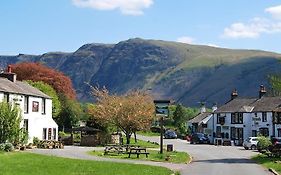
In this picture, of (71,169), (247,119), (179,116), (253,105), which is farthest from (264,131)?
(71,169)

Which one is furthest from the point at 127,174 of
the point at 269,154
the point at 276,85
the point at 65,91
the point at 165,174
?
the point at 65,91

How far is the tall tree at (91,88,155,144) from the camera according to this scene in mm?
67625

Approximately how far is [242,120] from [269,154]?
3806cm

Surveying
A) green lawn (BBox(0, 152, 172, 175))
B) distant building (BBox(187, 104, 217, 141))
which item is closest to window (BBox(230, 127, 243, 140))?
distant building (BBox(187, 104, 217, 141))

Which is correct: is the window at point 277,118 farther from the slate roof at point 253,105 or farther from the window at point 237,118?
the window at point 237,118

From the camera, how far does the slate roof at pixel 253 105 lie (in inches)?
3174

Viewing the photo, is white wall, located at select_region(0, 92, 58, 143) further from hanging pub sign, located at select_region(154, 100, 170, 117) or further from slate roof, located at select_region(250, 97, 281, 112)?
slate roof, located at select_region(250, 97, 281, 112)

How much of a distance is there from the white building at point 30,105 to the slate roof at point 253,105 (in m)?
35.3

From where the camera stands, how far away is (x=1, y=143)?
4228cm

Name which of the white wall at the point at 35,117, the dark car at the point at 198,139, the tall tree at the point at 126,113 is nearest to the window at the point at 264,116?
the dark car at the point at 198,139

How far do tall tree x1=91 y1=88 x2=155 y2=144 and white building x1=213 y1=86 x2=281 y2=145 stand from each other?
19.2 meters

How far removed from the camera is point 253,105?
281ft

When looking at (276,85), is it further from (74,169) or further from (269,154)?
(74,169)

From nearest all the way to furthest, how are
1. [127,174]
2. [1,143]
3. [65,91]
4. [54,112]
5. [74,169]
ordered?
[127,174], [74,169], [1,143], [54,112], [65,91]
